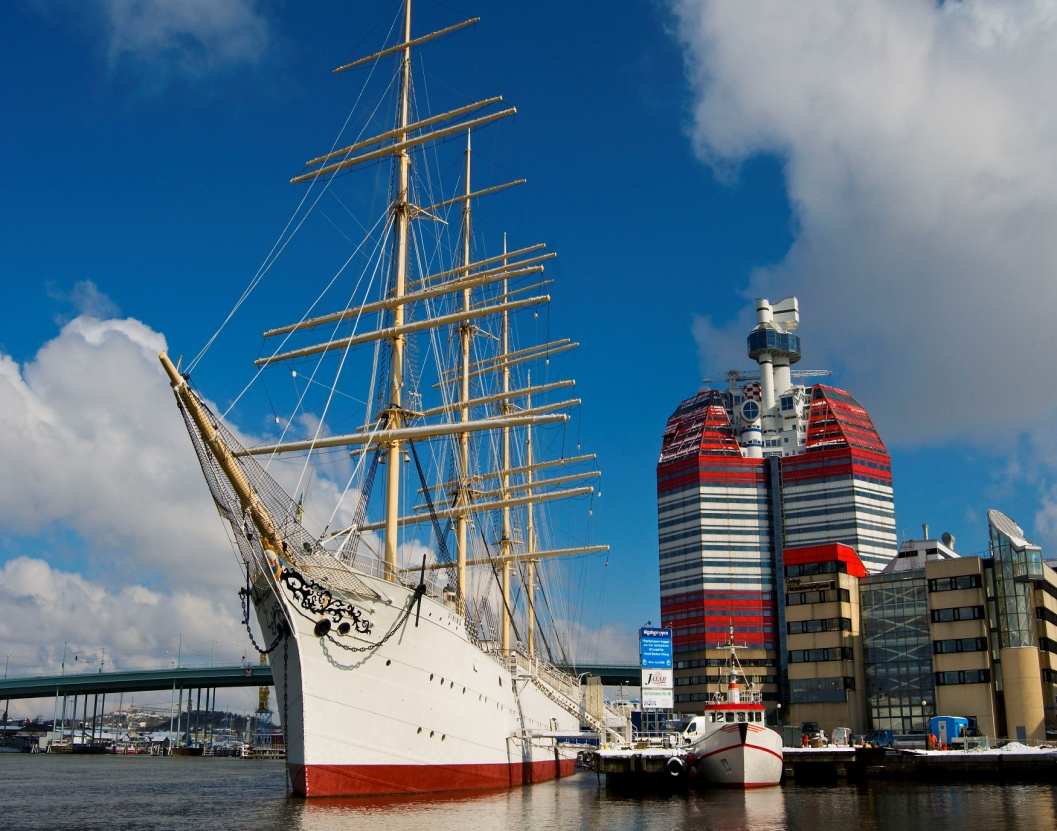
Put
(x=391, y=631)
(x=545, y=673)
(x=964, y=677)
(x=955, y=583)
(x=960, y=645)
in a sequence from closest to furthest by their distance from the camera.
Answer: (x=391, y=631)
(x=545, y=673)
(x=964, y=677)
(x=960, y=645)
(x=955, y=583)

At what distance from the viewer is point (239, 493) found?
115 ft

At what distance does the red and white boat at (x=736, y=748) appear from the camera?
160ft

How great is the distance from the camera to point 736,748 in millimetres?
48656

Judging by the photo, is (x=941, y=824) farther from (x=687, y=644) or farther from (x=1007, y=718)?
(x=687, y=644)

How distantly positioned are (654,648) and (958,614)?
28.1m

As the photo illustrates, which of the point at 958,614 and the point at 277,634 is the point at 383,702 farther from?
the point at 958,614

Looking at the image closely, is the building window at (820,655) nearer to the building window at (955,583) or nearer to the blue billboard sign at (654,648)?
the building window at (955,583)

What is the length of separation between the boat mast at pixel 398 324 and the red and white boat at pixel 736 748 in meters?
20.2

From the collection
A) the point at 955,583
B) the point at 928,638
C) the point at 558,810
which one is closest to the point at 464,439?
the point at 558,810

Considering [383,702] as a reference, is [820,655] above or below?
above

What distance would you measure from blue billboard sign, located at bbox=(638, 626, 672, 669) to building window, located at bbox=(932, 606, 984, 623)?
26.3 metres

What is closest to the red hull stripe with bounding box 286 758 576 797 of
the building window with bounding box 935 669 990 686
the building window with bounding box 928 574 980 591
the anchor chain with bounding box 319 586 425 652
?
the anchor chain with bounding box 319 586 425 652

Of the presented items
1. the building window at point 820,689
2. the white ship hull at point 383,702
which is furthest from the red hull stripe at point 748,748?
the building window at point 820,689

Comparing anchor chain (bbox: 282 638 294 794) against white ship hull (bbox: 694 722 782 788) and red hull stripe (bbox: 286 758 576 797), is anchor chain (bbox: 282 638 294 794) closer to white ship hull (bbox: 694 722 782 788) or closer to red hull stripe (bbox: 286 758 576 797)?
red hull stripe (bbox: 286 758 576 797)
